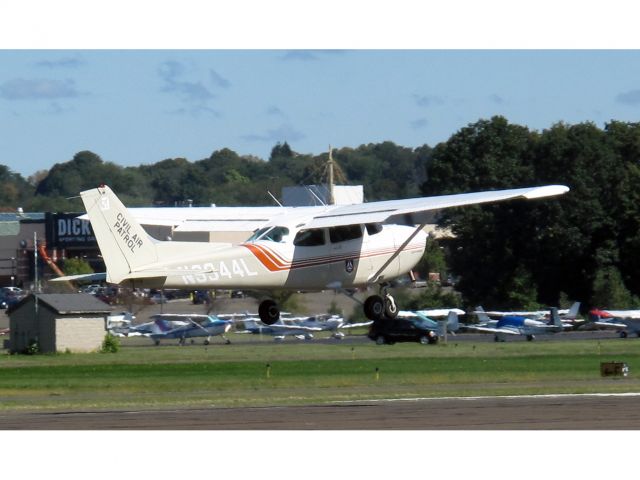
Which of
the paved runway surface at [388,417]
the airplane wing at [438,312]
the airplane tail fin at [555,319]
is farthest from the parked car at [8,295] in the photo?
the paved runway surface at [388,417]

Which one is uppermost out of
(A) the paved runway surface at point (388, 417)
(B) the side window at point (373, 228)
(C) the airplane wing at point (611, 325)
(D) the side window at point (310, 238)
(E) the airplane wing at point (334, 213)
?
(E) the airplane wing at point (334, 213)

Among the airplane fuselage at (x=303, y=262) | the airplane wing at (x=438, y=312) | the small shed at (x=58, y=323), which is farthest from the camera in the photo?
the airplane wing at (x=438, y=312)

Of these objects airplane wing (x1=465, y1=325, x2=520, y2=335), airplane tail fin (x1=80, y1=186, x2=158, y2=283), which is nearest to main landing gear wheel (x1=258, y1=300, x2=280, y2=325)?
airplane tail fin (x1=80, y1=186, x2=158, y2=283)

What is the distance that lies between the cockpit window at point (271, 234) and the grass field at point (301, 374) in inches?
165

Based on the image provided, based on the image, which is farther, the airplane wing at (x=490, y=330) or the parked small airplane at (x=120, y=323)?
the parked small airplane at (x=120, y=323)

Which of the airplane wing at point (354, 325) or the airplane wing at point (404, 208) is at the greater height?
the airplane wing at point (404, 208)

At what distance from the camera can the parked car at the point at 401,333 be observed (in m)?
65.7

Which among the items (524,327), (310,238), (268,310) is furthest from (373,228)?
(524,327)

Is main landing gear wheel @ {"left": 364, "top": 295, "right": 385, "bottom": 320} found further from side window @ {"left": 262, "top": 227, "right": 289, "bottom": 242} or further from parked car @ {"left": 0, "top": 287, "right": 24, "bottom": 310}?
parked car @ {"left": 0, "top": 287, "right": 24, "bottom": 310}

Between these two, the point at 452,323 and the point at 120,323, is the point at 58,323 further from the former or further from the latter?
the point at 452,323

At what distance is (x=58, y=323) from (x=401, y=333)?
16927 mm

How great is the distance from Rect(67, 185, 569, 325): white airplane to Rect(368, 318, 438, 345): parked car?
1300 inches

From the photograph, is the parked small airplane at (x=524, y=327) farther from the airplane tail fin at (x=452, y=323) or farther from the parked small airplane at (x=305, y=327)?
the parked small airplane at (x=305, y=327)

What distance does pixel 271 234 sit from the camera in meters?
30.3
